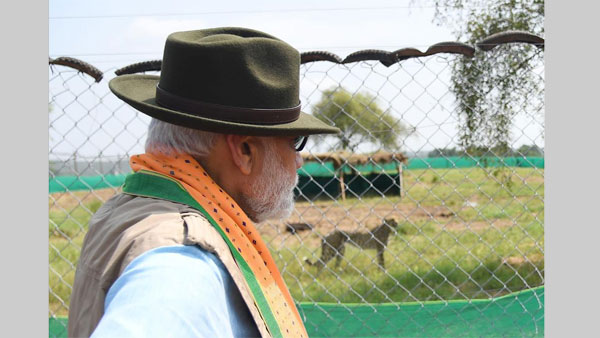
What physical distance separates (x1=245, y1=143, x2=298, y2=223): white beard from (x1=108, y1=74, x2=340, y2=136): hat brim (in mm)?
90

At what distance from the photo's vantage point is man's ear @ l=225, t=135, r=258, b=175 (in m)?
1.28

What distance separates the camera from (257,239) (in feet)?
4.29

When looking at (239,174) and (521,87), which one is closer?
(239,174)

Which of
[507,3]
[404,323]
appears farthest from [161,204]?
[507,3]

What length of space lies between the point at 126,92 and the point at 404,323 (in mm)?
2161

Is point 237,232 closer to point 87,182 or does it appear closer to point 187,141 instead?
point 187,141

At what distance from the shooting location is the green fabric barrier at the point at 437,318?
9.90 feet

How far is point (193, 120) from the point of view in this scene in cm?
117

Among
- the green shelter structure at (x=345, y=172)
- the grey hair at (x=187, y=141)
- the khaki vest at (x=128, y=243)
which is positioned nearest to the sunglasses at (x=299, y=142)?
the grey hair at (x=187, y=141)

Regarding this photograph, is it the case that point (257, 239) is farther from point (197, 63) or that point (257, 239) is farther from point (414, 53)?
point (414, 53)

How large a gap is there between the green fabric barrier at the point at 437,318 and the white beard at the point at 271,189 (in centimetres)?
171

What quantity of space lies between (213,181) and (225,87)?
A: 208 mm

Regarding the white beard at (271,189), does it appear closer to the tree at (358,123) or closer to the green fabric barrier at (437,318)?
the tree at (358,123)

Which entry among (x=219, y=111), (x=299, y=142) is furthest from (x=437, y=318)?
(x=219, y=111)
